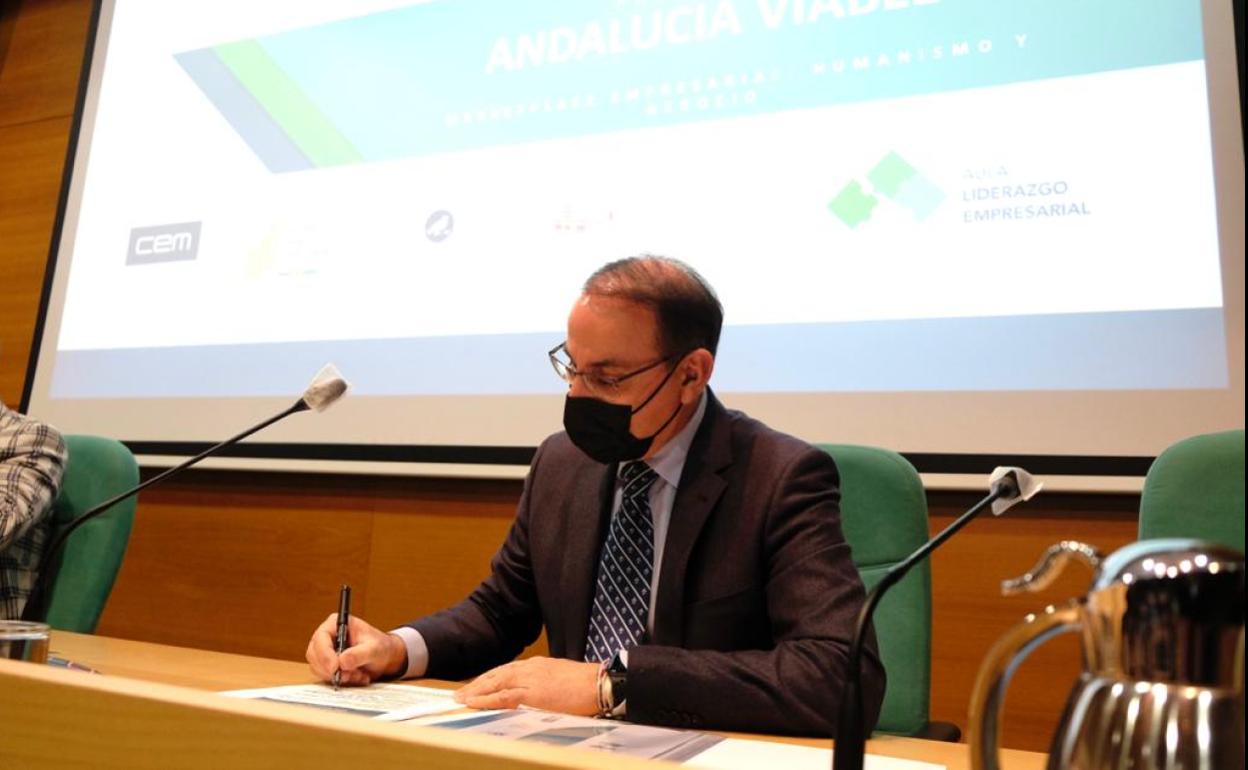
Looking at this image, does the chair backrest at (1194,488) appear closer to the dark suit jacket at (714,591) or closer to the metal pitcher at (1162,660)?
the dark suit jacket at (714,591)

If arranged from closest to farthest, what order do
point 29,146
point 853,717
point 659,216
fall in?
point 853,717 < point 659,216 < point 29,146

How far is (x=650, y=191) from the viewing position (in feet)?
7.95

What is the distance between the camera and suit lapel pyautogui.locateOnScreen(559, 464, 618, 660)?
1.52m

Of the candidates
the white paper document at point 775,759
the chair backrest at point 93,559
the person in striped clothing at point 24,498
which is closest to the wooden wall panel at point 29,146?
the person in striped clothing at point 24,498

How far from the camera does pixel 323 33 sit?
9.70 feet

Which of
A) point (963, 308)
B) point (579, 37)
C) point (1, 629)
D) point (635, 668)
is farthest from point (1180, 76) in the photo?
point (1, 629)

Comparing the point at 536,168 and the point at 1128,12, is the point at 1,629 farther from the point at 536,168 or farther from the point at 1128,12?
the point at 1128,12

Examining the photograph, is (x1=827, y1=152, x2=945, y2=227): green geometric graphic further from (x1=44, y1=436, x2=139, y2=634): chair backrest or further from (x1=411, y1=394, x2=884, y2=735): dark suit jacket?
(x1=44, y1=436, x2=139, y2=634): chair backrest

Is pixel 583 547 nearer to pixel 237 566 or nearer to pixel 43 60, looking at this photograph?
pixel 237 566

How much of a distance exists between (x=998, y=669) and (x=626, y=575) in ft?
3.48

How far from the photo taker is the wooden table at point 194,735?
1.57ft

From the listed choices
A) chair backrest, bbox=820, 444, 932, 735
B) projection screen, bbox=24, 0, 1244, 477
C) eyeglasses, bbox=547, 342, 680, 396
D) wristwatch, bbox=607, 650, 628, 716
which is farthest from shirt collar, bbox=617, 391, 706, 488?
projection screen, bbox=24, 0, 1244, 477

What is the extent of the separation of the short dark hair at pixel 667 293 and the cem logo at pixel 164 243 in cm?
193

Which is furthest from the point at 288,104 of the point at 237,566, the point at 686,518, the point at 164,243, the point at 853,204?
the point at 686,518
